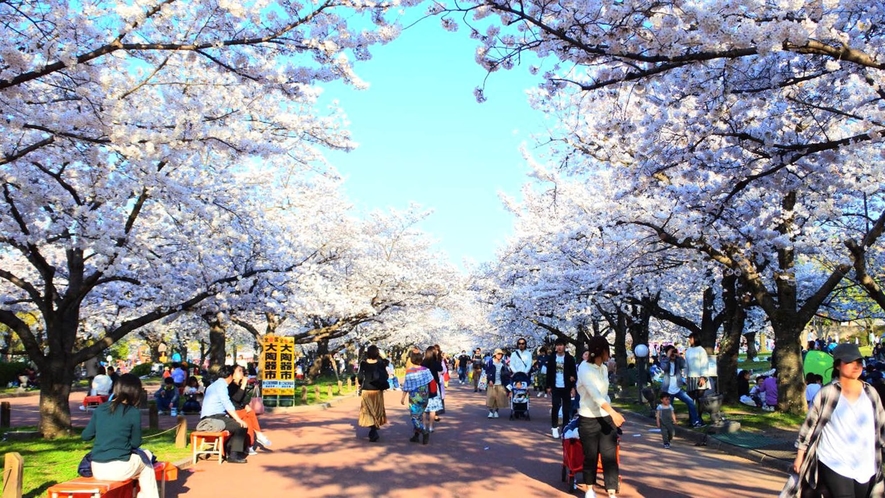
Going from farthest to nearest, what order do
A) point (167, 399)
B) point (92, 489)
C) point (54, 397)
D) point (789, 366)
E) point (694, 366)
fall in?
point (167, 399)
point (789, 366)
point (694, 366)
point (54, 397)
point (92, 489)

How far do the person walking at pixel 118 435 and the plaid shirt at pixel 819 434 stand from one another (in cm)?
541

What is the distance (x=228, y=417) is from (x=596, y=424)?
5938 mm

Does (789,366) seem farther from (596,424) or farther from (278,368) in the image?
(278,368)

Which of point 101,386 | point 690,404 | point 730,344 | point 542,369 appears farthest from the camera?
point 542,369

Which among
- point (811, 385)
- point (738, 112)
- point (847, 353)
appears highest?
point (738, 112)

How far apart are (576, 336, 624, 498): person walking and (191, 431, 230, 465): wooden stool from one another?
18.9ft

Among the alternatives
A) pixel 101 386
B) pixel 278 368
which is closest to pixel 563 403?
pixel 278 368

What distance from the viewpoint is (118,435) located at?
21.5 feet

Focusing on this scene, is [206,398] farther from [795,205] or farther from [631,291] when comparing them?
[631,291]

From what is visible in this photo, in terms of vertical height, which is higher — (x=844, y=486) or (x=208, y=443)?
(x=844, y=486)

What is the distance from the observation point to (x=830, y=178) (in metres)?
11.3

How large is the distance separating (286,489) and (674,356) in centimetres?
860

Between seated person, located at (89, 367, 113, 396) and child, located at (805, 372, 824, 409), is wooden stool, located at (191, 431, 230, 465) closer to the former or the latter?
child, located at (805, 372, 824, 409)

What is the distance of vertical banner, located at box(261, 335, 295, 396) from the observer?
21.6 meters
